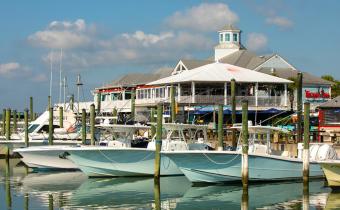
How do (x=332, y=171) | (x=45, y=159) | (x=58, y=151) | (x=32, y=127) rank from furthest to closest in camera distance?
(x=32, y=127) < (x=45, y=159) < (x=58, y=151) < (x=332, y=171)

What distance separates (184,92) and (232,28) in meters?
25.6

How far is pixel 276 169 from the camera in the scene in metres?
37.3

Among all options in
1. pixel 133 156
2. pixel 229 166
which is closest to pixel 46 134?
pixel 133 156

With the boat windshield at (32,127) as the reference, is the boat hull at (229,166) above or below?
below

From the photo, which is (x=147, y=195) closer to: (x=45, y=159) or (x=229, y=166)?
(x=229, y=166)

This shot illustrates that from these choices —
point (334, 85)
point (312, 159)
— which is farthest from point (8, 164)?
point (334, 85)

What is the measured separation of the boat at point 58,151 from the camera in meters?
41.8

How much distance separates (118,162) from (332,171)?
12354 millimetres

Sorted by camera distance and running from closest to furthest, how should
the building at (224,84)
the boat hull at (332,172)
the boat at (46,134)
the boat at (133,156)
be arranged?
the boat hull at (332,172), the boat at (133,156), the boat at (46,134), the building at (224,84)

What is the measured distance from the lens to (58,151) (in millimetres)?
44844

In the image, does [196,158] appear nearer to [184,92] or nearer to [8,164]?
[8,164]

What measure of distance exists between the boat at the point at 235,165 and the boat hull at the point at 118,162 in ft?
12.7

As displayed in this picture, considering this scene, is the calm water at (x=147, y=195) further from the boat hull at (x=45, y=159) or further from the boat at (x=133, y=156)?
the boat hull at (x=45, y=159)

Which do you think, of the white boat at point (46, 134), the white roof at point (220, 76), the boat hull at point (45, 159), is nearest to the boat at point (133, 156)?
the boat hull at point (45, 159)
